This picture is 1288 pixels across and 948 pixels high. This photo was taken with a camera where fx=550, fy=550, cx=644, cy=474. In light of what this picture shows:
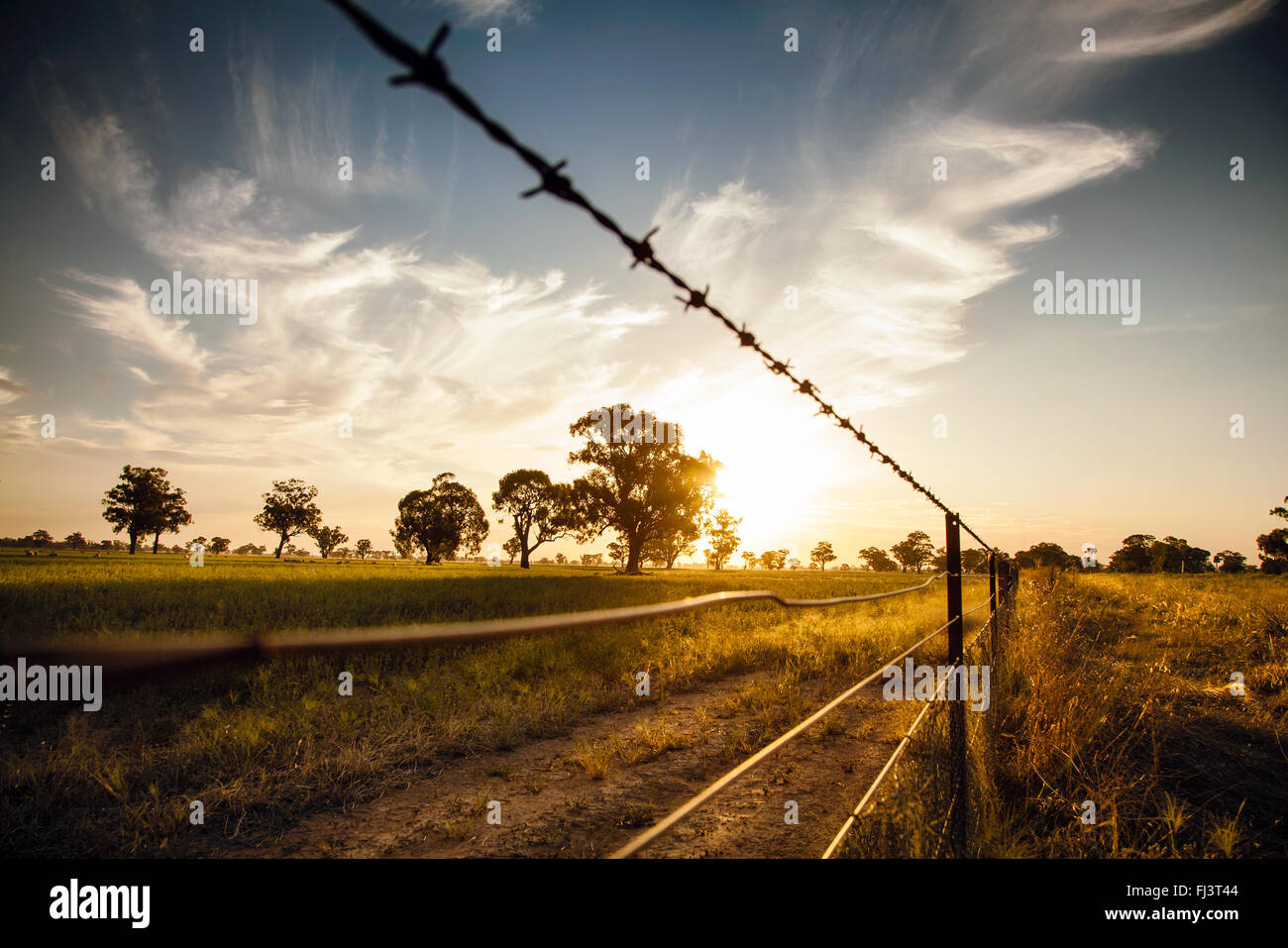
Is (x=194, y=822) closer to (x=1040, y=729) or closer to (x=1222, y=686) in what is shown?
(x=1040, y=729)

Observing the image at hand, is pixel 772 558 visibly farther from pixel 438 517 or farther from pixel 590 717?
pixel 590 717

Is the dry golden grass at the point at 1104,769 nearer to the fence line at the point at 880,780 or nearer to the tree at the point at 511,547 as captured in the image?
the fence line at the point at 880,780

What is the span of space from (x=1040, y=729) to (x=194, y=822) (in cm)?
630

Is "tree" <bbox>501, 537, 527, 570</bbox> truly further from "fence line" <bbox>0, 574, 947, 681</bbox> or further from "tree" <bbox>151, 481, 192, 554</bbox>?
"fence line" <bbox>0, 574, 947, 681</bbox>

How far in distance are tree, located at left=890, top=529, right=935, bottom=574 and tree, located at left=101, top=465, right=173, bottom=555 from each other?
402ft

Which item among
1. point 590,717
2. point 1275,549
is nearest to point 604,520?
point 590,717

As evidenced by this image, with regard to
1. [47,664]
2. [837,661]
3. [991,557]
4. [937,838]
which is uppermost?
[47,664]

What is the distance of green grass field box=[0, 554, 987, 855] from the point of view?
3.96 m

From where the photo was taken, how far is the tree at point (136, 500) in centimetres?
6606

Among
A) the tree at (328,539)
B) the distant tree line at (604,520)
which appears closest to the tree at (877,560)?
the distant tree line at (604,520)

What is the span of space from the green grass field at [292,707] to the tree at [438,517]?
55.3m
